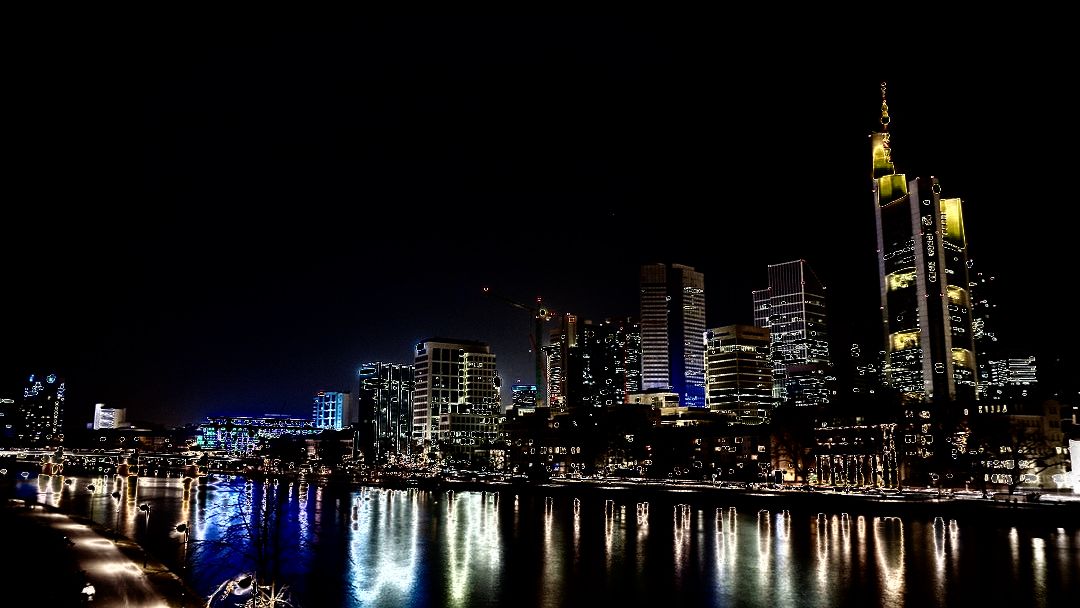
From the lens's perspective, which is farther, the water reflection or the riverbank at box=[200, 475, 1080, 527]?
the riverbank at box=[200, 475, 1080, 527]

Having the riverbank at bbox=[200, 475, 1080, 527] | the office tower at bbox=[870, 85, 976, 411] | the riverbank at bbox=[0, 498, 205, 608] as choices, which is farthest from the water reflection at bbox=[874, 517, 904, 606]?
the office tower at bbox=[870, 85, 976, 411]

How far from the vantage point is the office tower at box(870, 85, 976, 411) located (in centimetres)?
16400

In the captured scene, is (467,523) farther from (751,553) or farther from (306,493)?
(306,493)

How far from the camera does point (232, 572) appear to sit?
42531mm

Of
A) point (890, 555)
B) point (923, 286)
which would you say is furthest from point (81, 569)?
point (923, 286)

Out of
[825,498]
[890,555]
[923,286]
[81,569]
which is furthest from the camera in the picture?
[923,286]

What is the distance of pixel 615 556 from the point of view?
5153 centimetres

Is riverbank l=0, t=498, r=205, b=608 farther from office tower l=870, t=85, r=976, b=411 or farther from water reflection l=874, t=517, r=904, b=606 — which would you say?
office tower l=870, t=85, r=976, b=411

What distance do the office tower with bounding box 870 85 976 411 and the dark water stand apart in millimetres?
102481

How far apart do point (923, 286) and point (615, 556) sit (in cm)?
13767

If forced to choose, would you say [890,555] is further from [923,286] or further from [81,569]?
[923,286]

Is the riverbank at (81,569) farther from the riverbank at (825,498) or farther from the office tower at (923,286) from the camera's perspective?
the office tower at (923,286)

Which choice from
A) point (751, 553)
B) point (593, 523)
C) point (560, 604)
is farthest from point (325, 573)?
point (593, 523)

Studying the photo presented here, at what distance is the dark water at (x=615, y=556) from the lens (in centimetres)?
3884
